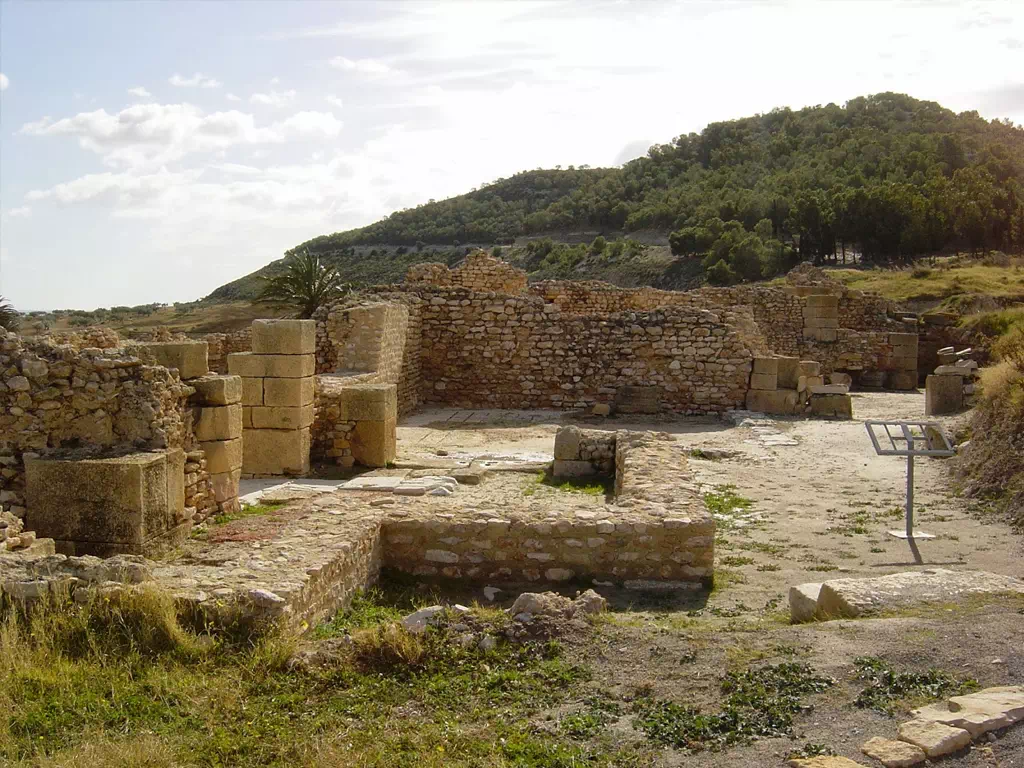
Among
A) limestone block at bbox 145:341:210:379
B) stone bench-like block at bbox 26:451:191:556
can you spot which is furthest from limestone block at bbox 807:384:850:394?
stone bench-like block at bbox 26:451:191:556

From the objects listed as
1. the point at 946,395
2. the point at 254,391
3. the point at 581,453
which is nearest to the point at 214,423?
the point at 254,391

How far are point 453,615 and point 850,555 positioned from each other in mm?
4257

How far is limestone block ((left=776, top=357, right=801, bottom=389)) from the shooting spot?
1685 cm

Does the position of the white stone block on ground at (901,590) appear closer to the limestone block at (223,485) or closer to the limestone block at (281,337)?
the limestone block at (223,485)

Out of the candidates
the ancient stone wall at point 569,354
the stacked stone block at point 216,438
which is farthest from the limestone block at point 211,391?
the ancient stone wall at point 569,354

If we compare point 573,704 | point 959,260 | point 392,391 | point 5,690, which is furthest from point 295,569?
point 959,260

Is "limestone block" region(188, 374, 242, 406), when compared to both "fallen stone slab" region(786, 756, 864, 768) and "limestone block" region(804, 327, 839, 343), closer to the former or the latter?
"fallen stone slab" region(786, 756, 864, 768)

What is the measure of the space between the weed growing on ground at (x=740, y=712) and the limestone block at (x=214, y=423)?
493 centimetres

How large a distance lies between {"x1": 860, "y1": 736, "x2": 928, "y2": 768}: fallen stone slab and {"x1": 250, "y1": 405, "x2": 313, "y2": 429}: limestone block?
26.6 ft

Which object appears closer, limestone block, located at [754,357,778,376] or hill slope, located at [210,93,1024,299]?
limestone block, located at [754,357,778,376]

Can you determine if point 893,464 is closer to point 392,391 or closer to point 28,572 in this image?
point 392,391

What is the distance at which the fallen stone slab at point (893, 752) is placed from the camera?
3664 millimetres

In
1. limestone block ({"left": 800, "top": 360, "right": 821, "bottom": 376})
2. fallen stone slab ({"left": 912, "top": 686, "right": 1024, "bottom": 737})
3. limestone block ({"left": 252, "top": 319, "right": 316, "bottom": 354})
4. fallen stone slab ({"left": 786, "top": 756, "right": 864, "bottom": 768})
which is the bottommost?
fallen stone slab ({"left": 786, "top": 756, "right": 864, "bottom": 768})

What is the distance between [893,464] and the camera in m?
12.2
